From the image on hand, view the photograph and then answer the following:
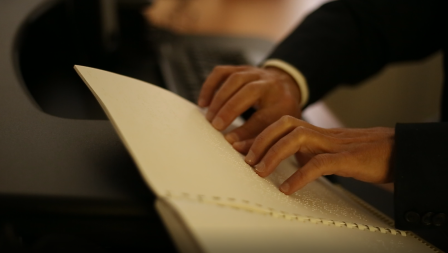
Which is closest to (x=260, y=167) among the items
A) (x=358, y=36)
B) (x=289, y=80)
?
(x=289, y=80)

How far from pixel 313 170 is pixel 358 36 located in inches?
19.8

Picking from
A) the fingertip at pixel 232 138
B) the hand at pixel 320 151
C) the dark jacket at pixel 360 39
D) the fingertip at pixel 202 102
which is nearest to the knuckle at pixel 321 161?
the hand at pixel 320 151

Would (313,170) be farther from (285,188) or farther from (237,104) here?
(237,104)

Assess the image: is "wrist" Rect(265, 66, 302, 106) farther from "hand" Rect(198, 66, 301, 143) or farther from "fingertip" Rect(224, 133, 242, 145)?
"fingertip" Rect(224, 133, 242, 145)

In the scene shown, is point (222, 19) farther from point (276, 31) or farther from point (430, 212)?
point (430, 212)

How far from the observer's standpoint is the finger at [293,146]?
43 centimetres

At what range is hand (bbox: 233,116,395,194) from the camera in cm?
43

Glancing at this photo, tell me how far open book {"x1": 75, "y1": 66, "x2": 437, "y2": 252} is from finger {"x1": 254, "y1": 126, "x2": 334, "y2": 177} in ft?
0.05

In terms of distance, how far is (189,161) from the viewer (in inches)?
13.5

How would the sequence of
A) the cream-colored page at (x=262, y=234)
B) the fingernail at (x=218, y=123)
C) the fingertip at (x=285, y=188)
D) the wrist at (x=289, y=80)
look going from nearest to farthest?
the cream-colored page at (x=262, y=234) < the fingertip at (x=285, y=188) < the fingernail at (x=218, y=123) < the wrist at (x=289, y=80)

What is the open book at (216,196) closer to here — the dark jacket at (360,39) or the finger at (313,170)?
the finger at (313,170)

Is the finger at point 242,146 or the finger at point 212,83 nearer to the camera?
the finger at point 242,146

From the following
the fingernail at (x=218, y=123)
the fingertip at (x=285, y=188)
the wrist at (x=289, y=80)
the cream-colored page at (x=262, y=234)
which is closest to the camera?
the cream-colored page at (x=262, y=234)

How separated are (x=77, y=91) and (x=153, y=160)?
1.83 feet
